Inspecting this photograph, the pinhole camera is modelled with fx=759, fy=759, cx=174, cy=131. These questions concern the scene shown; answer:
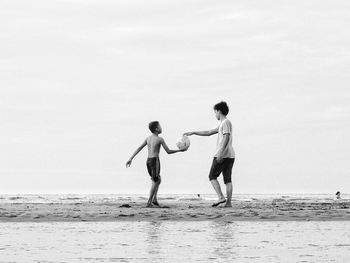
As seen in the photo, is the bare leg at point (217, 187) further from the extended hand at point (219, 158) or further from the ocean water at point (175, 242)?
the ocean water at point (175, 242)

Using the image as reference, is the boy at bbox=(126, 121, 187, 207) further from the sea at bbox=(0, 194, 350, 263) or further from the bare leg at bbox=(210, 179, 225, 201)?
the sea at bbox=(0, 194, 350, 263)

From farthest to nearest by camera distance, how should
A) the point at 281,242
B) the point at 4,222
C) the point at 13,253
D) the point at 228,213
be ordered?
1. the point at 228,213
2. the point at 4,222
3. the point at 281,242
4. the point at 13,253

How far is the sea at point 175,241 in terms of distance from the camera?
6543mm

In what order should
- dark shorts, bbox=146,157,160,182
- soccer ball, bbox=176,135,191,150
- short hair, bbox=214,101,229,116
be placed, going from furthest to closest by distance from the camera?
1. dark shorts, bbox=146,157,160,182
2. soccer ball, bbox=176,135,191,150
3. short hair, bbox=214,101,229,116

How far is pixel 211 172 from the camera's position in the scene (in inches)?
555

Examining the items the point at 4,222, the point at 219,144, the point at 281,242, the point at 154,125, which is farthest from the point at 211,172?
the point at 281,242

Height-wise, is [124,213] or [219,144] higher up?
[219,144]

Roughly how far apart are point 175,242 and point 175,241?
11 cm

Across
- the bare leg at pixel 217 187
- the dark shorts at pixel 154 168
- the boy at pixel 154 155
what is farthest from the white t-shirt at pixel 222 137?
the dark shorts at pixel 154 168

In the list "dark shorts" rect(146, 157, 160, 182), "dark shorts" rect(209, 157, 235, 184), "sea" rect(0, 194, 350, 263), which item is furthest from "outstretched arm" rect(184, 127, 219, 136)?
"sea" rect(0, 194, 350, 263)

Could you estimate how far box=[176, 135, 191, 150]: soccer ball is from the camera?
14.5 meters

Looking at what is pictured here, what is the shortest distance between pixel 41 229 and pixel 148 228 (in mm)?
1374

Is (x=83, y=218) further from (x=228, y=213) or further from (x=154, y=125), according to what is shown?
(x=154, y=125)

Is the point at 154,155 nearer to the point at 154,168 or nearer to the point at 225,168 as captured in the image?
the point at 154,168
